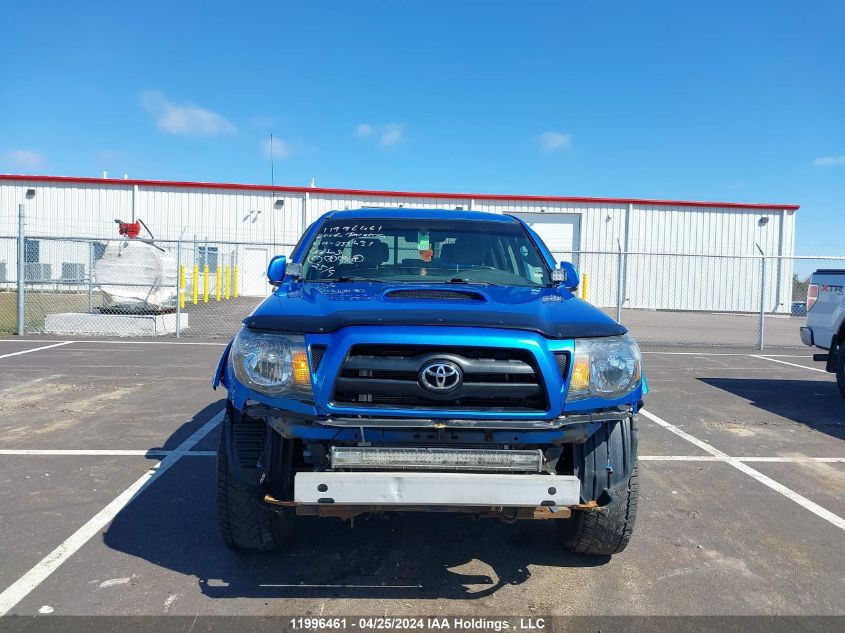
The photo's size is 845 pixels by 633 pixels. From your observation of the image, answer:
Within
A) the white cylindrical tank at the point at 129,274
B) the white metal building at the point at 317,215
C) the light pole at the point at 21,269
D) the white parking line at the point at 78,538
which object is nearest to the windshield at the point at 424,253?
the white parking line at the point at 78,538

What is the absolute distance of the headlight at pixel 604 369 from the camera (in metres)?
2.72

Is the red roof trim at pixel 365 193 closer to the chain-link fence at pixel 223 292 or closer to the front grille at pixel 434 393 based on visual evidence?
the chain-link fence at pixel 223 292

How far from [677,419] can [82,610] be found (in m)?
5.79

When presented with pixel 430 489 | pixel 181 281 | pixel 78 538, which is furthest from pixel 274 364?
pixel 181 281

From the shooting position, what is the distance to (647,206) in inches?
1064

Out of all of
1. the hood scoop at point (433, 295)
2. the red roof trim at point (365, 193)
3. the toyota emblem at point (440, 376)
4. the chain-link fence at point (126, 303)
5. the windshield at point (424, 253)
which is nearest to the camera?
the toyota emblem at point (440, 376)

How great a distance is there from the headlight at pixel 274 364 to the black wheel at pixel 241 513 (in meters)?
0.30

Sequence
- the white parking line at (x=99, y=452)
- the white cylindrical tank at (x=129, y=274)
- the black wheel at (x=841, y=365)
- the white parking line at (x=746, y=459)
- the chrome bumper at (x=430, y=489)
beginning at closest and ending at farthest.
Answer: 1. the chrome bumper at (x=430, y=489)
2. the white parking line at (x=99, y=452)
3. the white parking line at (x=746, y=459)
4. the black wheel at (x=841, y=365)
5. the white cylindrical tank at (x=129, y=274)

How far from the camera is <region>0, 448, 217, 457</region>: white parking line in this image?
5.14m

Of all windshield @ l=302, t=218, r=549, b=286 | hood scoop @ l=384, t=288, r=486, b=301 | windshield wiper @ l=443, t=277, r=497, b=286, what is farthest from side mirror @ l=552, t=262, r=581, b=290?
hood scoop @ l=384, t=288, r=486, b=301

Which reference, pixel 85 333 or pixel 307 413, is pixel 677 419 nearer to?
pixel 307 413

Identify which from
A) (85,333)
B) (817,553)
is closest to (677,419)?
(817,553)

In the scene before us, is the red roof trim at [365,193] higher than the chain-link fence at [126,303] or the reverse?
higher

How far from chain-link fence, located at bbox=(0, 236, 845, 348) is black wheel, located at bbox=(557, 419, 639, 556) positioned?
10786 millimetres
